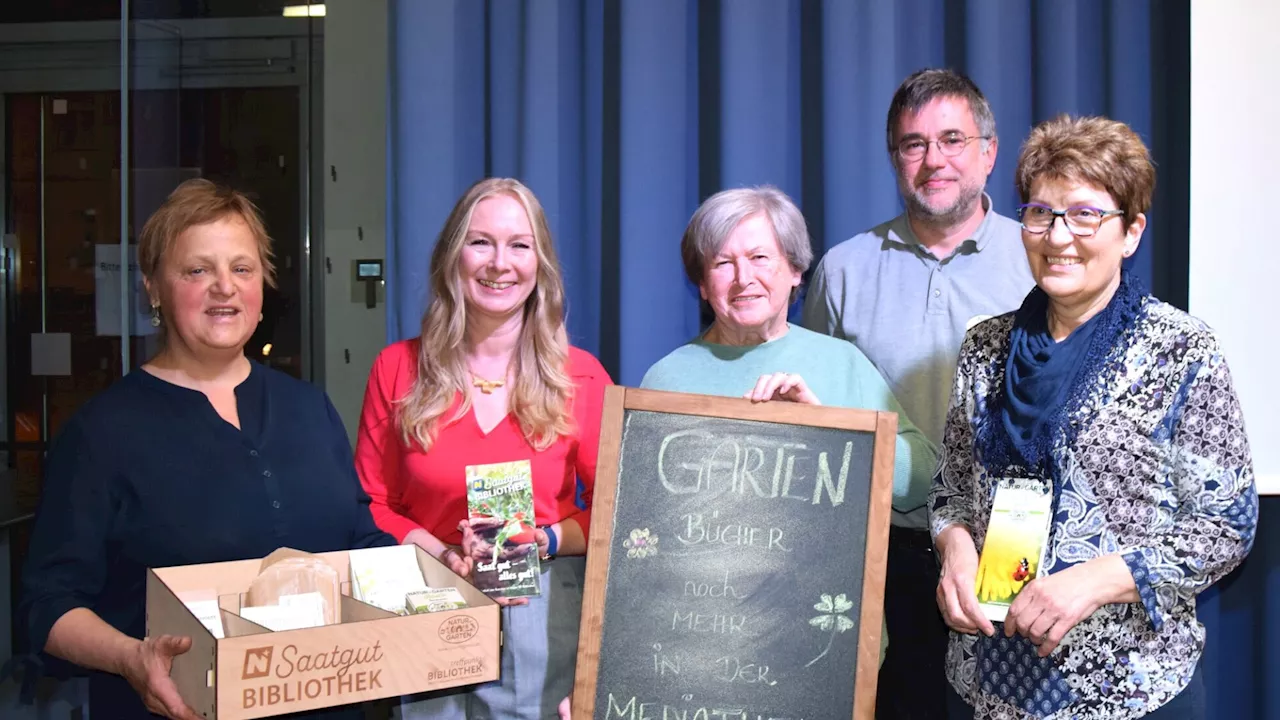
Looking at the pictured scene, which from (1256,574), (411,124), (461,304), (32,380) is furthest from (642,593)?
(32,380)

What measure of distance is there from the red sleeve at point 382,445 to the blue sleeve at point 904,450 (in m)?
1.02

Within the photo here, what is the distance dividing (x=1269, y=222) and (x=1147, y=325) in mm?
1131

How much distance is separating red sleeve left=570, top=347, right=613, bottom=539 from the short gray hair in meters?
0.34

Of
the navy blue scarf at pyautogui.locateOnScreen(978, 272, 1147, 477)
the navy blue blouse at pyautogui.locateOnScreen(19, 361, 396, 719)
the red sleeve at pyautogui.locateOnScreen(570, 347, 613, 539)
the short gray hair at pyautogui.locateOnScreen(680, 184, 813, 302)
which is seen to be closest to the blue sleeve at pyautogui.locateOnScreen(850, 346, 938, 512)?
the short gray hair at pyautogui.locateOnScreen(680, 184, 813, 302)

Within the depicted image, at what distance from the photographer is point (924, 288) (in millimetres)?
2424

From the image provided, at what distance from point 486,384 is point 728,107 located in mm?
1102

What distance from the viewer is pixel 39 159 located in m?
2.98

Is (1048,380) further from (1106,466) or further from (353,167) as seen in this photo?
(353,167)

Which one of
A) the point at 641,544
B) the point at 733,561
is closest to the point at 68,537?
the point at 641,544

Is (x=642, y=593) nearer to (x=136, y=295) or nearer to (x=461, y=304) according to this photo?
(x=461, y=304)

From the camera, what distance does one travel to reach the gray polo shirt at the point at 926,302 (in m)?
2.38

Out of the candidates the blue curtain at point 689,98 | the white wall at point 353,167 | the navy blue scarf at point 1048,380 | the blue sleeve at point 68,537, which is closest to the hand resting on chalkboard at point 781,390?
the navy blue scarf at point 1048,380

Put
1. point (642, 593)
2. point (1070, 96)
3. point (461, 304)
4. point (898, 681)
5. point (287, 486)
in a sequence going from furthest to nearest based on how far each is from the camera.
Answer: point (1070, 96), point (898, 681), point (461, 304), point (287, 486), point (642, 593)

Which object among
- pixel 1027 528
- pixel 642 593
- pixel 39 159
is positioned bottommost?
pixel 642 593
